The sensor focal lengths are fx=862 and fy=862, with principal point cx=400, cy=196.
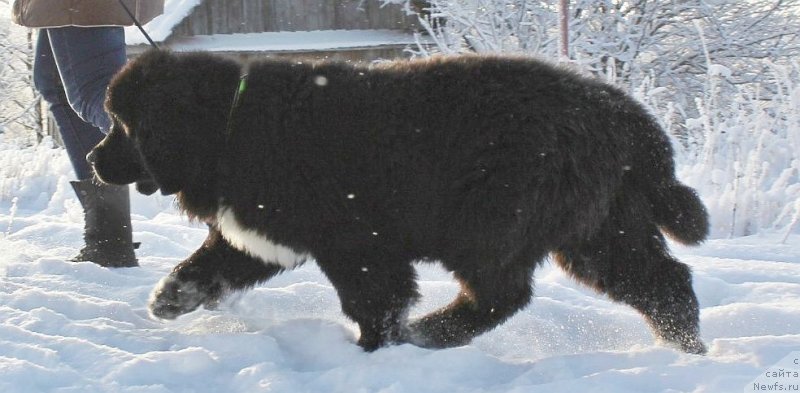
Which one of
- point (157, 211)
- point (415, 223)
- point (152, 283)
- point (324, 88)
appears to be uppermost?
point (324, 88)

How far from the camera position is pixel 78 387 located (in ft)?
7.51

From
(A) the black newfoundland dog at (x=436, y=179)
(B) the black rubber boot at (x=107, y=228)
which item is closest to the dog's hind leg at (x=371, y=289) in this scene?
(A) the black newfoundland dog at (x=436, y=179)

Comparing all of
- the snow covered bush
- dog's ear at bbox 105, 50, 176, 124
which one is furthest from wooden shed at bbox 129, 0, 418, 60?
dog's ear at bbox 105, 50, 176, 124

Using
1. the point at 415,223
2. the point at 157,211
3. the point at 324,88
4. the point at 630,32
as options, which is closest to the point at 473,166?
the point at 415,223

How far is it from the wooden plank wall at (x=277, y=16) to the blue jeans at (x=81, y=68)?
13599mm

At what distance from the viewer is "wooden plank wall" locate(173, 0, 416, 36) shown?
17.5 metres

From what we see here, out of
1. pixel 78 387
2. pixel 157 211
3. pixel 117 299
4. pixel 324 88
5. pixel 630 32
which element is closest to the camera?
pixel 78 387

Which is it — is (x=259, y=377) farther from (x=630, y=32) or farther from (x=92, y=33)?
(x=630, y=32)

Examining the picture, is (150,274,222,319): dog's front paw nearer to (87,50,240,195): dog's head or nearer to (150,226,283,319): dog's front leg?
(150,226,283,319): dog's front leg

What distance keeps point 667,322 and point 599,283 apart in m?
0.26

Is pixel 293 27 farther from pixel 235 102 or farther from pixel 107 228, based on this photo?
pixel 235 102

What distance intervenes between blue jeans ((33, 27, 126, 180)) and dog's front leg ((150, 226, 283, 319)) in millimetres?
812

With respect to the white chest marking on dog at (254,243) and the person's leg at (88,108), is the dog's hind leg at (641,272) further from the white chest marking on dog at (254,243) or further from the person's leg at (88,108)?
the person's leg at (88,108)

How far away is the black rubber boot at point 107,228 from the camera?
154 inches
